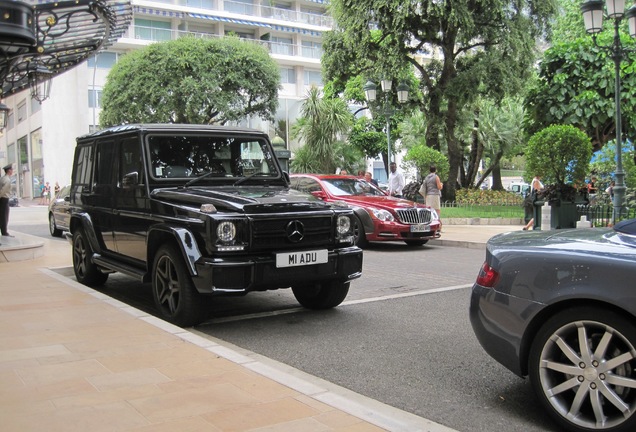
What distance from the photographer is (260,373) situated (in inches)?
166

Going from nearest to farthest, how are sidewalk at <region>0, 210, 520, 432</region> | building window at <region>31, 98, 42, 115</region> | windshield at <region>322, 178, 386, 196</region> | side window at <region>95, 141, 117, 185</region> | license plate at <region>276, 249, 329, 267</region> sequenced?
sidewalk at <region>0, 210, 520, 432</region> < license plate at <region>276, 249, 329, 267</region> < side window at <region>95, 141, 117, 185</region> < windshield at <region>322, 178, 386, 196</region> < building window at <region>31, 98, 42, 115</region>

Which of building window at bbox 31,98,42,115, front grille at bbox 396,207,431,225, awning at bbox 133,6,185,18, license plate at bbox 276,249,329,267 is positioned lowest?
license plate at bbox 276,249,329,267

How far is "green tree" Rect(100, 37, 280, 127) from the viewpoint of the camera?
36531mm

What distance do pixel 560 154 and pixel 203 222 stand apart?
1169cm

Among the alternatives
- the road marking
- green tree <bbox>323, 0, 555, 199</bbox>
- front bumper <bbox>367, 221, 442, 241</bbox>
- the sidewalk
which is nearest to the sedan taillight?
the sidewalk

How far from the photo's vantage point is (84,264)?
332 inches

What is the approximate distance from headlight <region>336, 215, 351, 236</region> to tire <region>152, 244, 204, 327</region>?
5.22 ft

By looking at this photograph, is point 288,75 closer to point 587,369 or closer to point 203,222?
point 203,222

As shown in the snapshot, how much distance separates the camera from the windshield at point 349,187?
1361 centimetres

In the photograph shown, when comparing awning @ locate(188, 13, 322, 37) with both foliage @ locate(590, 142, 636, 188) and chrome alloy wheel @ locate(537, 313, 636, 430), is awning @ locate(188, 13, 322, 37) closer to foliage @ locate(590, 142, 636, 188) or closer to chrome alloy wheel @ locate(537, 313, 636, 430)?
foliage @ locate(590, 142, 636, 188)

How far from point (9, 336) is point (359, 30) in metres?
20.4

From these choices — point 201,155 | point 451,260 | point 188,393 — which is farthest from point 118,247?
point 451,260

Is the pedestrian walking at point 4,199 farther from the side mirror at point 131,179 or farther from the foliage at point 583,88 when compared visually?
the foliage at point 583,88

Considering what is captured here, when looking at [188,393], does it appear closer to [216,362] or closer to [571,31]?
[216,362]
